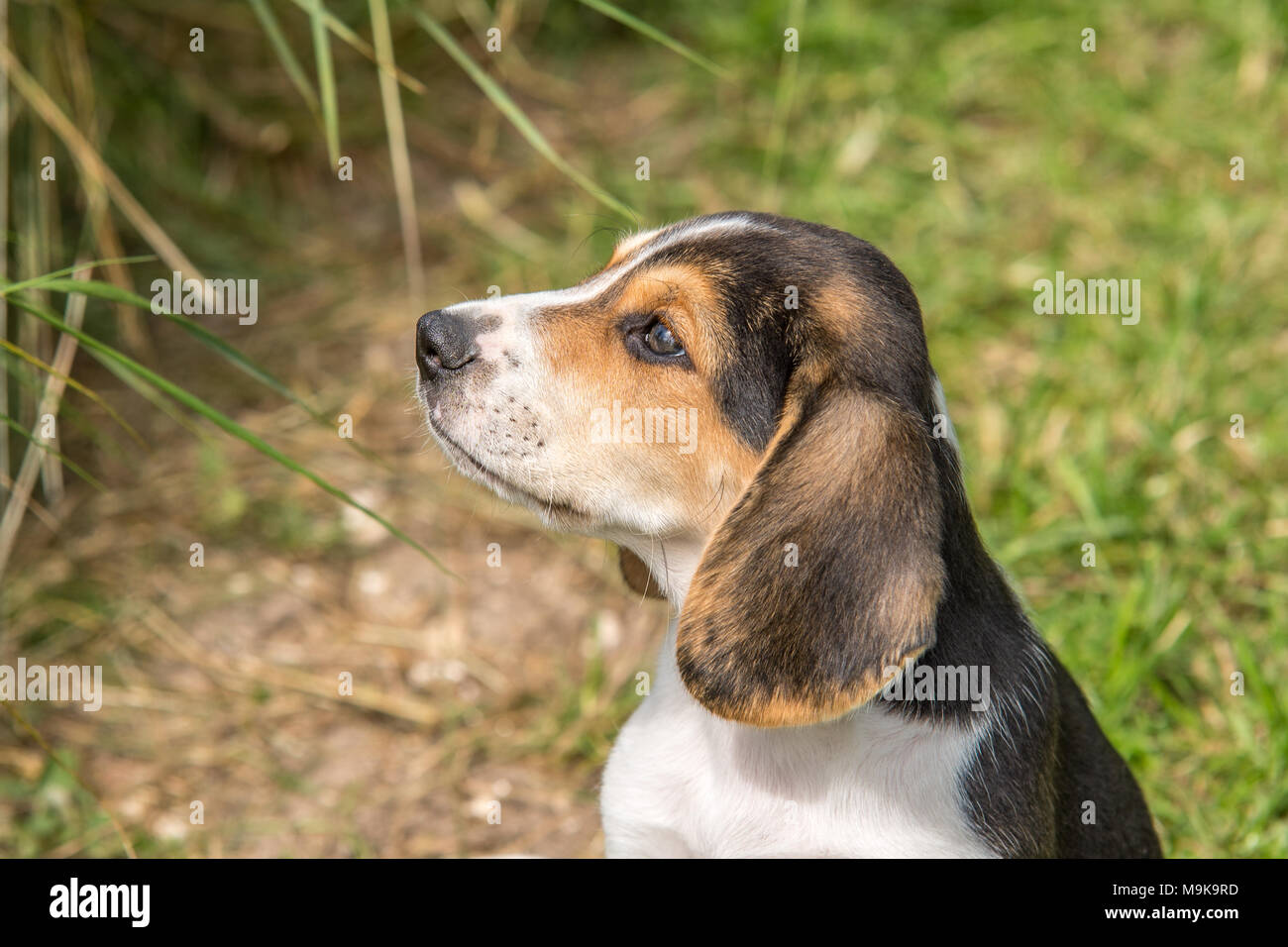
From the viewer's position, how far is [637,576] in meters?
3.76

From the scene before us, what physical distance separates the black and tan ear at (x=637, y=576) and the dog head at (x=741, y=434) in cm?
3

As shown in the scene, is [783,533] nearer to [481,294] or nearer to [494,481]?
[494,481]

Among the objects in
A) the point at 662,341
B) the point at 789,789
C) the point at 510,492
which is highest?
the point at 662,341

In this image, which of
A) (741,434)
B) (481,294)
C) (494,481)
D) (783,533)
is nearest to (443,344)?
(494,481)

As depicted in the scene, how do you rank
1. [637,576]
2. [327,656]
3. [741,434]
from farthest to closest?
[327,656] < [637,576] < [741,434]

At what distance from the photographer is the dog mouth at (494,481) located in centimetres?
338

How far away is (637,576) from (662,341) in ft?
2.37

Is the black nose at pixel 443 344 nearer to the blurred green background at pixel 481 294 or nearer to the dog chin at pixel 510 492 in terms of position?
the dog chin at pixel 510 492

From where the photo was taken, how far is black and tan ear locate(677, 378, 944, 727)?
287 cm

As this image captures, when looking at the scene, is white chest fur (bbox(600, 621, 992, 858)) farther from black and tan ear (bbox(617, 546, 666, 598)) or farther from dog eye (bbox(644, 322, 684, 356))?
dog eye (bbox(644, 322, 684, 356))

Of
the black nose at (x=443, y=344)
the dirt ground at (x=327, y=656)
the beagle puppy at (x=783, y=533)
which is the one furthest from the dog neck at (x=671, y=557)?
the dirt ground at (x=327, y=656)

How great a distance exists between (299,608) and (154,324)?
2.06m
